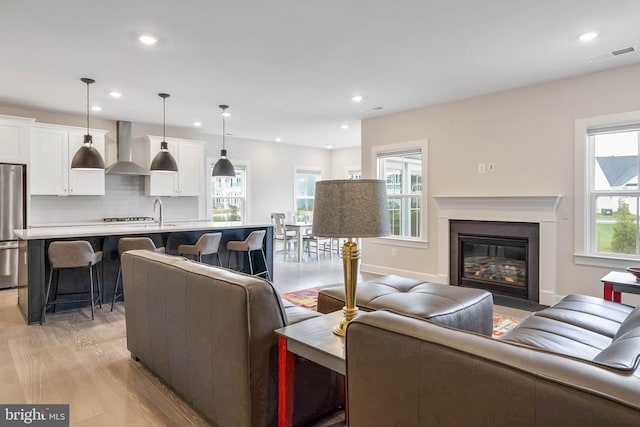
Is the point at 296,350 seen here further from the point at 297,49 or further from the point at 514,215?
the point at 514,215

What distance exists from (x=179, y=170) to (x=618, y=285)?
20.6ft

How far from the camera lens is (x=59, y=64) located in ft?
12.4

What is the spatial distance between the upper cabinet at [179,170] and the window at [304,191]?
9.08ft

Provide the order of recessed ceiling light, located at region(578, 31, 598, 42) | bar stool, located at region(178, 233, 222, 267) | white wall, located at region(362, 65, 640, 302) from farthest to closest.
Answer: bar stool, located at region(178, 233, 222, 267), white wall, located at region(362, 65, 640, 302), recessed ceiling light, located at region(578, 31, 598, 42)

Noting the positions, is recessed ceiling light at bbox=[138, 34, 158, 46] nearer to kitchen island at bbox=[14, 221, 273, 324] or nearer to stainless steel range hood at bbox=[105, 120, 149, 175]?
kitchen island at bbox=[14, 221, 273, 324]

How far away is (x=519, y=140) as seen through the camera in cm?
457

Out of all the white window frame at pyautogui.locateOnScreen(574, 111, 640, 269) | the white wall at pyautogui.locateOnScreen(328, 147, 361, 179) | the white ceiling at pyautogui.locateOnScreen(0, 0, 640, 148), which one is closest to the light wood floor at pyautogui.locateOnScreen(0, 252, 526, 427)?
the white ceiling at pyautogui.locateOnScreen(0, 0, 640, 148)

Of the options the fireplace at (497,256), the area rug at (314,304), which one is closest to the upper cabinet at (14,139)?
the area rug at (314,304)

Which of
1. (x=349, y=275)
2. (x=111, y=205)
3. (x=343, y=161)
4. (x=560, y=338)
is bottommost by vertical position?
(x=560, y=338)

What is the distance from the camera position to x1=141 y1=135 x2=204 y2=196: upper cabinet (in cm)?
648

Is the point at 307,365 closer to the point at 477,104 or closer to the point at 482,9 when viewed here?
the point at 482,9

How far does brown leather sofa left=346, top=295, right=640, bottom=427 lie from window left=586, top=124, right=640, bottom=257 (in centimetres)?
304

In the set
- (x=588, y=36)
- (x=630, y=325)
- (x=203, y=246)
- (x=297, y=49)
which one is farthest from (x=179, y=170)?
(x=630, y=325)

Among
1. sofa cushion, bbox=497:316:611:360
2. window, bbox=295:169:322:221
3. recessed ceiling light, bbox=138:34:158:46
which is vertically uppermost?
recessed ceiling light, bbox=138:34:158:46
